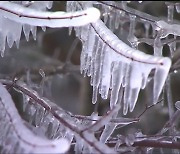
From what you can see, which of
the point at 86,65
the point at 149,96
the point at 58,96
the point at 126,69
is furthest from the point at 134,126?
the point at 126,69

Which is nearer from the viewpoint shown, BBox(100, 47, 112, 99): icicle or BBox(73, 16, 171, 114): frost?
BBox(73, 16, 171, 114): frost

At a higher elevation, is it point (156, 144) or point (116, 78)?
point (116, 78)

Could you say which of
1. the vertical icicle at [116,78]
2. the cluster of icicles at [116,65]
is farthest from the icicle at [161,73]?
the vertical icicle at [116,78]

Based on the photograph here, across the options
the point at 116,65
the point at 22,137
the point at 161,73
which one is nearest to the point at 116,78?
the point at 116,65

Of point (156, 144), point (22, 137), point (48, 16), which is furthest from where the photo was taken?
point (156, 144)

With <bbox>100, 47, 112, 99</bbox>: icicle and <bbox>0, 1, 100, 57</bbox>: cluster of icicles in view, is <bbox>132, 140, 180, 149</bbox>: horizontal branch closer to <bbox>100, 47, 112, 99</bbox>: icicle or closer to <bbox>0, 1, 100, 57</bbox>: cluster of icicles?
<bbox>100, 47, 112, 99</bbox>: icicle

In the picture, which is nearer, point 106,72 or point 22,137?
point 22,137

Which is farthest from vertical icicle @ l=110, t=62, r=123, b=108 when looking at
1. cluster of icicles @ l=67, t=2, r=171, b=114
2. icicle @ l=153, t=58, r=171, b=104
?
icicle @ l=153, t=58, r=171, b=104

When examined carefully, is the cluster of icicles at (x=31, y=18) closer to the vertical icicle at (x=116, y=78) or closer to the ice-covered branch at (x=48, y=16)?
the ice-covered branch at (x=48, y=16)

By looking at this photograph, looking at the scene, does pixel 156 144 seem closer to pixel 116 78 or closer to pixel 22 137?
pixel 116 78
